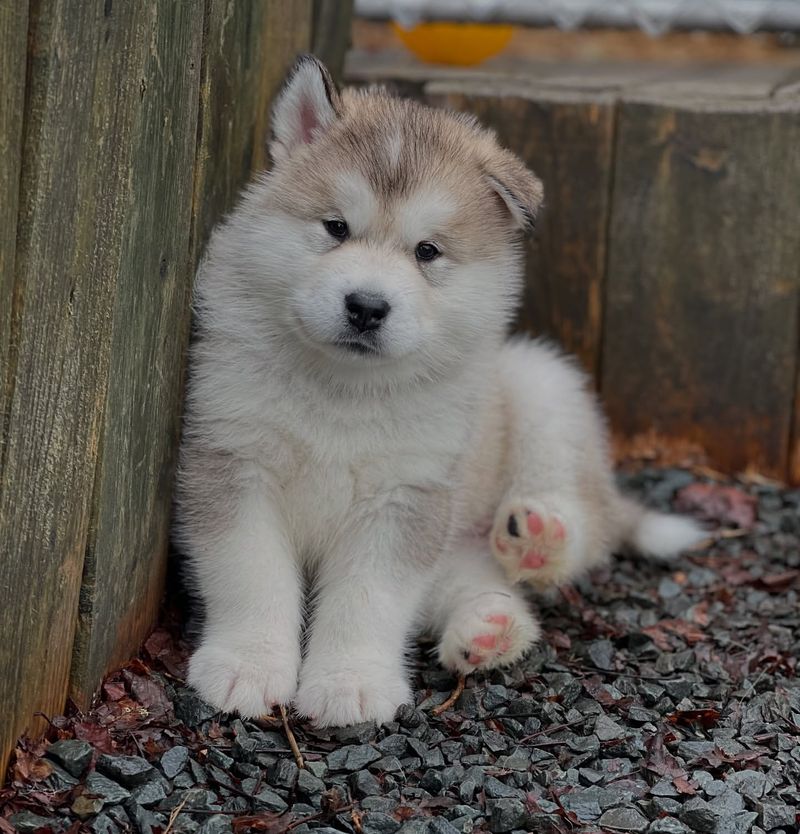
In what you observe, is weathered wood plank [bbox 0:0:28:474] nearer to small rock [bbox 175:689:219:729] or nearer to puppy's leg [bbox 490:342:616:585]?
small rock [bbox 175:689:219:729]

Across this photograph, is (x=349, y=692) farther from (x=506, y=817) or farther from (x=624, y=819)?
(x=624, y=819)

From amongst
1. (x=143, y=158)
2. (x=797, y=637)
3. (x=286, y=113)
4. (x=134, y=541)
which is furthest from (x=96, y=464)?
(x=797, y=637)

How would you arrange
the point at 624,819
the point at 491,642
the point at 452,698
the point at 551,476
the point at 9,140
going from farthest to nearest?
the point at 551,476, the point at 491,642, the point at 452,698, the point at 624,819, the point at 9,140

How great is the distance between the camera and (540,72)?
18.2 ft

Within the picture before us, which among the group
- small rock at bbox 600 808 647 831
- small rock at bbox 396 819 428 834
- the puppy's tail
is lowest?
small rock at bbox 396 819 428 834

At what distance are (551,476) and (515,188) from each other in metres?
1.14

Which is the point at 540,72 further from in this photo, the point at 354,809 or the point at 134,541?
the point at 354,809

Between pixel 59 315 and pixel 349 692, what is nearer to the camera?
pixel 59 315

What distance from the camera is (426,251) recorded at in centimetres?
349

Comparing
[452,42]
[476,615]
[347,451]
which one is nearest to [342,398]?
[347,451]

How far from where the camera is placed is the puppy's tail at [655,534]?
4.67 m

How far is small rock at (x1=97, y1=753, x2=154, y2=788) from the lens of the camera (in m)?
3.02

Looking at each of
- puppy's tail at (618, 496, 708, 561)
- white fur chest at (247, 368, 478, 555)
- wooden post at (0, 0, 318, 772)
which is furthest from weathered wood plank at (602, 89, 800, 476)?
wooden post at (0, 0, 318, 772)

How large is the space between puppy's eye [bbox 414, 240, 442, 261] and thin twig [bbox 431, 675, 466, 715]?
119 centimetres
